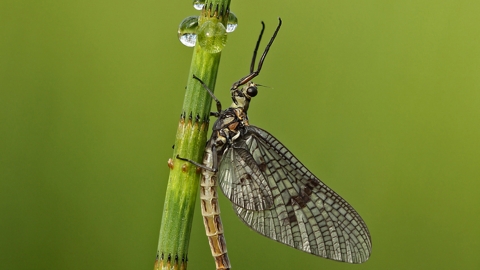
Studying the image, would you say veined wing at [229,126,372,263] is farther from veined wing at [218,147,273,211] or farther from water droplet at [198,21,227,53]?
water droplet at [198,21,227,53]

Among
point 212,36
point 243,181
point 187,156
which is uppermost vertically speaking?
point 212,36

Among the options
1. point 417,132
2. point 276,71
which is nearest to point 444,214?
point 417,132

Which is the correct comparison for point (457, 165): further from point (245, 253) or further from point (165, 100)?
point (165, 100)

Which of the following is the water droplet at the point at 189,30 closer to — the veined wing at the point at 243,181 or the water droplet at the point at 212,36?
the water droplet at the point at 212,36

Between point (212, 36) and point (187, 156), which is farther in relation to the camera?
point (187, 156)

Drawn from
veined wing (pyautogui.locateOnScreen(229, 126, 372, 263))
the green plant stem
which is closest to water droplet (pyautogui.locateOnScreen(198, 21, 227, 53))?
the green plant stem

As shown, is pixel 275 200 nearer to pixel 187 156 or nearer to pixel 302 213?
pixel 302 213

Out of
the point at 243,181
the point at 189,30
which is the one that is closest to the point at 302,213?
the point at 243,181
